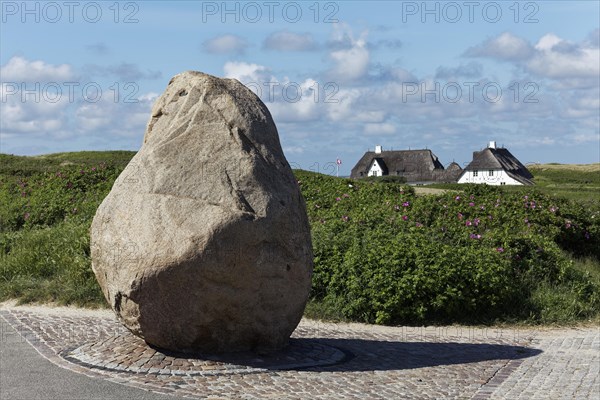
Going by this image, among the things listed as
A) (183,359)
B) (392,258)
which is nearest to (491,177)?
(392,258)

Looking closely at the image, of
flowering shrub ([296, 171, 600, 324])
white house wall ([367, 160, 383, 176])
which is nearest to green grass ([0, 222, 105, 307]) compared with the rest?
flowering shrub ([296, 171, 600, 324])

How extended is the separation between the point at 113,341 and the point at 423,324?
15.5 ft

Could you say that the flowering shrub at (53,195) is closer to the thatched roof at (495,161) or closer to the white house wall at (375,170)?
the thatched roof at (495,161)

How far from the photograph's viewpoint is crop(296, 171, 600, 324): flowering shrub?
1190 cm

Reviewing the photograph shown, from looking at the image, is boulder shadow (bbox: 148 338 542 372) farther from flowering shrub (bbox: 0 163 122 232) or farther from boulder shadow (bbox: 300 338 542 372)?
flowering shrub (bbox: 0 163 122 232)

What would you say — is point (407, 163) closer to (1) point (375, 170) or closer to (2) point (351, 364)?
(1) point (375, 170)

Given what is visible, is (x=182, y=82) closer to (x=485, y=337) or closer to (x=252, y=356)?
(x=252, y=356)

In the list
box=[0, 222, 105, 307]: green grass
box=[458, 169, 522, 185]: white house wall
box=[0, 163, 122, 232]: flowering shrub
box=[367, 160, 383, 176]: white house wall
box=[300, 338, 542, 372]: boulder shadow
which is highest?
box=[367, 160, 383, 176]: white house wall

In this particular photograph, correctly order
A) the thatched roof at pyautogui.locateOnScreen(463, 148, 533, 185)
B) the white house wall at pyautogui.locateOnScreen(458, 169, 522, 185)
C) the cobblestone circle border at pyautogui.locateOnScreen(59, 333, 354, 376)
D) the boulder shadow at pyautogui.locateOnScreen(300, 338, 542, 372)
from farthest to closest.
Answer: the thatched roof at pyautogui.locateOnScreen(463, 148, 533, 185)
the white house wall at pyautogui.locateOnScreen(458, 169, 522, 185)
the boulder shadow at pyautogui.locateOnScreen(300, 338, 542, 372)
the cobblestone circle border at pyautogui.locateOnScreen(59, 333, 354, 376)

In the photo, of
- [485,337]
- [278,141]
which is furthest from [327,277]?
[278,141]

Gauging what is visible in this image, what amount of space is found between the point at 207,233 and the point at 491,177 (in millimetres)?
43716

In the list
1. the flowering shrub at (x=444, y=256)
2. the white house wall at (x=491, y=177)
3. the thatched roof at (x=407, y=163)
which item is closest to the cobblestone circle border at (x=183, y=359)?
the flowering shrub at (x=444, y=256)

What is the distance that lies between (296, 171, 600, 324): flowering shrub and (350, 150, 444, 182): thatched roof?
124ft

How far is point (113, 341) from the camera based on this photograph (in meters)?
9.36
